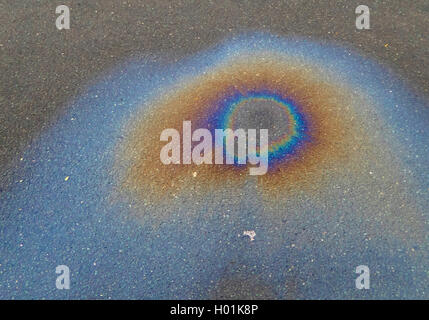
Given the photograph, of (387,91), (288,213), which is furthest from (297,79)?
(288,213)

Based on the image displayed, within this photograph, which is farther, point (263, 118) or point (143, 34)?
point (143, 34)

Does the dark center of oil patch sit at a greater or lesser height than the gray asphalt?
lesser

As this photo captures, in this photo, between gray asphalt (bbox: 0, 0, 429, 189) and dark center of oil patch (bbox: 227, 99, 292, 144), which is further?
gray asphalt (bbox: 0, 0, 429, 189)

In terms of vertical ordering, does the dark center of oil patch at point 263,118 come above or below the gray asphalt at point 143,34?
below

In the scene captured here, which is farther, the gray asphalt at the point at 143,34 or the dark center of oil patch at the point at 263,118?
the gray asphalt at the point at 143,34

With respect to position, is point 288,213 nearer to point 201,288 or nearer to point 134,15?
point 201,288

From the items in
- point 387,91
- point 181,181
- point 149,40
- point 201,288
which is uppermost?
point 149,40

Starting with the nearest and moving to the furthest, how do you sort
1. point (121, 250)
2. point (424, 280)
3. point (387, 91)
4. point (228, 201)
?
1. point (424, 280)
2. point (121, 250)
3. point (228, 201)
4. point (387, 91)

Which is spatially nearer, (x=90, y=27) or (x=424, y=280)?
(x=424, y=280)

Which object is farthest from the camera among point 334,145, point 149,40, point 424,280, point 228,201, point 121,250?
point 149,40

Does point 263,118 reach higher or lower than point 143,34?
lower

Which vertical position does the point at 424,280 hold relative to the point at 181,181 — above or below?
below
